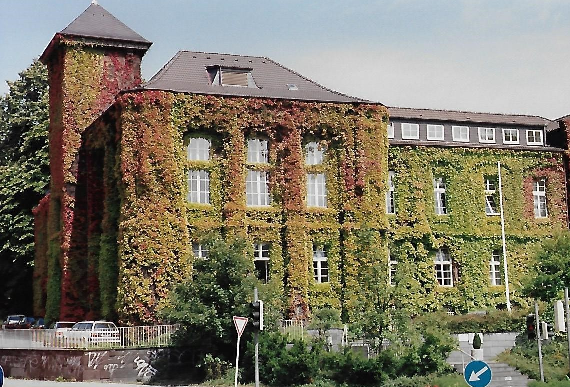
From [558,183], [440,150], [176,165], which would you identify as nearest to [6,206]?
[176,165]

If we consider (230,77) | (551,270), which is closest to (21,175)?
(230,77)

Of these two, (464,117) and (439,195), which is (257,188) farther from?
(464,117)

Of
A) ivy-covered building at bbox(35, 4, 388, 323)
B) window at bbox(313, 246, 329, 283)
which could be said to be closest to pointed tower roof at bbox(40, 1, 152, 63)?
ivy-covered building at bbox(35, 4, 388, 323)

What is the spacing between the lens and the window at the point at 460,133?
5378cm

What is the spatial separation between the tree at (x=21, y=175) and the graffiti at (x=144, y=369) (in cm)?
2872

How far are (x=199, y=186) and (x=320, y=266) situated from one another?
7250 millimetres

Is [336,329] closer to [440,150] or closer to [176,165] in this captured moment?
[176,165]

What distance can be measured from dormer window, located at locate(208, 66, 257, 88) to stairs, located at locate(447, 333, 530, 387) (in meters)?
16.4

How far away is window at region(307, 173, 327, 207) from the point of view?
45719 millimetres

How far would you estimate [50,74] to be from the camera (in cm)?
5303

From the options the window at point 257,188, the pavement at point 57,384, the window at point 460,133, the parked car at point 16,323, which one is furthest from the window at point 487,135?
the parked car at point 16,323

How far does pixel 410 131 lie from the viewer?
53000 mm

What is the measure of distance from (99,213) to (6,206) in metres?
16.9

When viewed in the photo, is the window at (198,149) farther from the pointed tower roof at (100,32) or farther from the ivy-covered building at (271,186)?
the pointed tower roof at (100,32)
